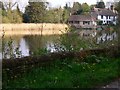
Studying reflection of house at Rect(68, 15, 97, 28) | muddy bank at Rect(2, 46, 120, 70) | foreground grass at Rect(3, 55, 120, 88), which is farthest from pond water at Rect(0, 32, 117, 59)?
foreground grass at Rect(3, 55, 120, 88)

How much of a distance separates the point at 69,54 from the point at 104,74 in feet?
5.81

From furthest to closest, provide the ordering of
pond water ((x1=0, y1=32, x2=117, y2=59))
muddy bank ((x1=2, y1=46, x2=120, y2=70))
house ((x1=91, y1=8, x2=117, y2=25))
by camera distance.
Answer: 1. house ((x1=91, y1=8, x2=117, y2=25))
2. pond water ((x1=0, y1=32, x2=117, y2=59))
3. muddy bank ((x1=2, y1=46, x2=120, y2=70))

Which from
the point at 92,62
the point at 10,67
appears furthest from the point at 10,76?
the point at 92,62

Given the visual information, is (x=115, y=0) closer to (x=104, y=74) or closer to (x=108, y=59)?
(x=108, y=59)

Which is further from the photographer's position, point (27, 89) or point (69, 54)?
point (69, 54)

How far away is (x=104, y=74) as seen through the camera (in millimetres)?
7801

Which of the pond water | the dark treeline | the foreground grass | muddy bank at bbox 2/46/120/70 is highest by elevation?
the dark treeline

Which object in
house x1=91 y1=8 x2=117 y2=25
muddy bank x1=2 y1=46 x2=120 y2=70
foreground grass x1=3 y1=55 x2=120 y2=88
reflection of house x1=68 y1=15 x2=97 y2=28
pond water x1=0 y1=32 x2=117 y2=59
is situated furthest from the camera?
house x1=91 y1=8 x2=117 y2=25

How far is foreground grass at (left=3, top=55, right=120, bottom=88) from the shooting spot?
6.45 meters

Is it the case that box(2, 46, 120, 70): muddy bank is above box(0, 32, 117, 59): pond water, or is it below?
below

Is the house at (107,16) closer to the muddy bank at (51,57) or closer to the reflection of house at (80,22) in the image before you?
the reflection of house at (80,22)

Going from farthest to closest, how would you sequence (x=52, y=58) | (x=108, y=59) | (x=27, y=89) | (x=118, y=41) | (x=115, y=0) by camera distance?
(x=115, y=0), (x=118, y=41), (x=108, y=59), (x=52, y=58), (x=27, y=89)

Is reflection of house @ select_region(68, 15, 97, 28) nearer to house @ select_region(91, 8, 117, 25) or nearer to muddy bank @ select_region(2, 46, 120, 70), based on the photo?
house @ select_region(91, 8, 117, 25)

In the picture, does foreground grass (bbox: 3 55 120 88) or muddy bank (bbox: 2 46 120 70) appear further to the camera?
muddy bank (bbox: 2 46 120 70)
